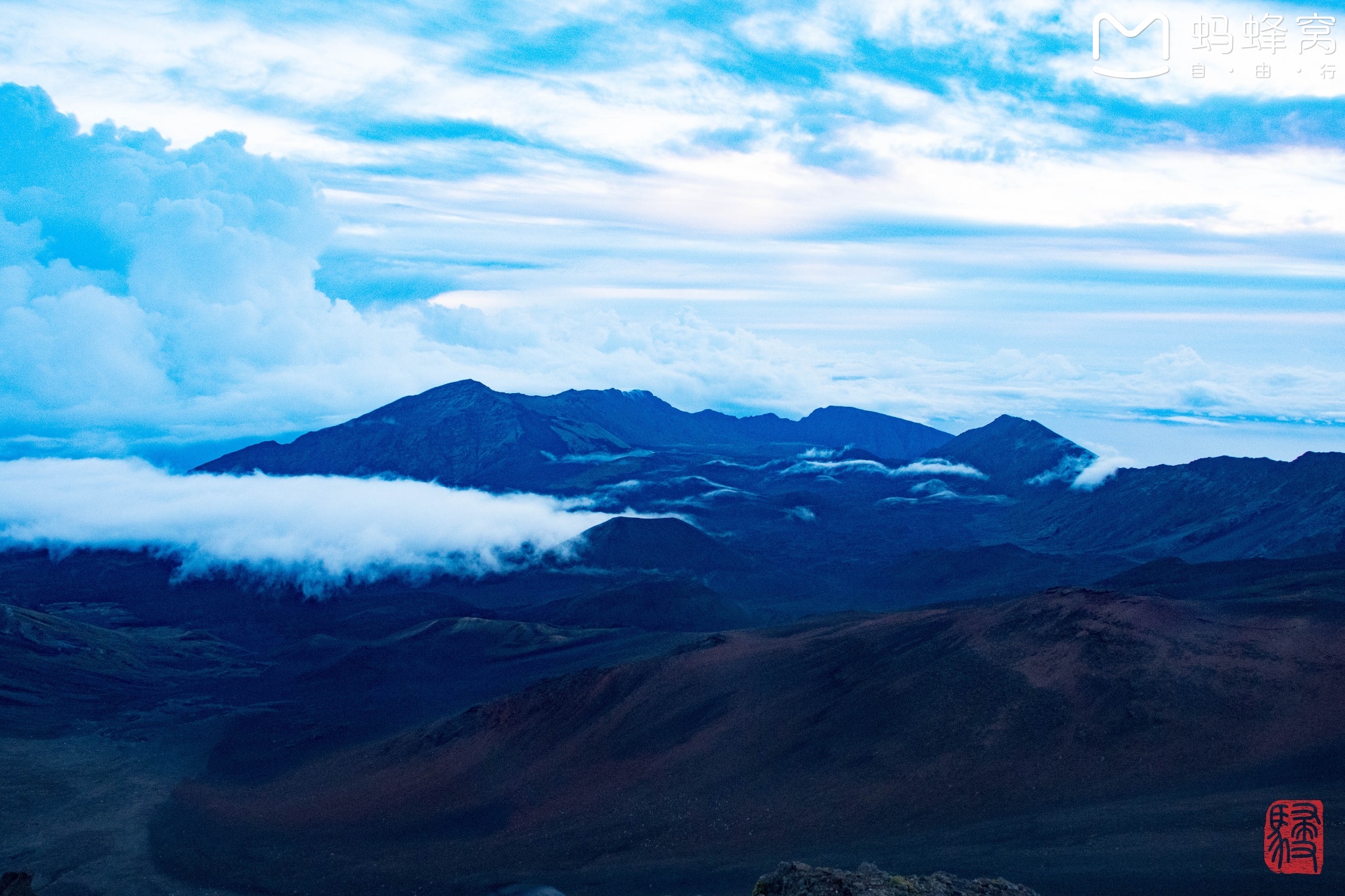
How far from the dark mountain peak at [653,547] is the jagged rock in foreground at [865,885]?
12703 cm

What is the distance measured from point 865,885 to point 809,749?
2575cm

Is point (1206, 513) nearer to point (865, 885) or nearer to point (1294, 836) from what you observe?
point (1294, 836)

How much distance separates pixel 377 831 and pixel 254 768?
21944 mm

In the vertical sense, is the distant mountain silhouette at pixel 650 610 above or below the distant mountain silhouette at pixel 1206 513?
below

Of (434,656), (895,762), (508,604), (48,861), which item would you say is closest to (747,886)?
(895,762)

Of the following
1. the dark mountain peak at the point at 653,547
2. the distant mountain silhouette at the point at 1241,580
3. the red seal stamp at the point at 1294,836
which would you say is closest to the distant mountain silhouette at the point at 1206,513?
the distant mountain silhouette at the point at 1241,580

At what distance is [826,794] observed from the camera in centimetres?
4300

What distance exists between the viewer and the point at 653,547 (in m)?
158

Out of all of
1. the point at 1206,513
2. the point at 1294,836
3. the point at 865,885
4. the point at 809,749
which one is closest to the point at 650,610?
the point at 809,749

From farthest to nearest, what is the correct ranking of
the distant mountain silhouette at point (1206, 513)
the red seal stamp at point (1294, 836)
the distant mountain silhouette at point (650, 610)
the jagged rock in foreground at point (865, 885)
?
the distant mountain silhouette at point (1206, 513) → the distant mountain silhouette at point (650, 610) → the red seal stamp at point (1294, 836) → the jagged rock in foreground at point (865, 885)

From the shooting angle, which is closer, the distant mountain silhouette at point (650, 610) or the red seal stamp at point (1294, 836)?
the red seal stamp at point (1294, 836)

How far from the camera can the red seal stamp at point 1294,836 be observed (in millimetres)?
27817

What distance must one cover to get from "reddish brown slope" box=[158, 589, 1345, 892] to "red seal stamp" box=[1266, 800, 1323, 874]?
4.53 metres

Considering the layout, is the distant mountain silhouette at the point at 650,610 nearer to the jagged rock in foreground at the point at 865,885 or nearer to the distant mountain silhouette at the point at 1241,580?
the distant mountain silhouette at the point at 1241,580
